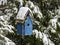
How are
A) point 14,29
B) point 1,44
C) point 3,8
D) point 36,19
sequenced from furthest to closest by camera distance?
point 3,8 < point 36,19 < point 14,29 < point 1,44

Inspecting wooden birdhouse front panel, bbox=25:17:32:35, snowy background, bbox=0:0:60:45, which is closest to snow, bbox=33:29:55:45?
snowy background, bbox=0:0:60:45

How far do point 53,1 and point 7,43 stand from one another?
9.54ft

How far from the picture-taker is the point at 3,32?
23.0ft

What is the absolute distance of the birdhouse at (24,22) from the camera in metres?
6.63

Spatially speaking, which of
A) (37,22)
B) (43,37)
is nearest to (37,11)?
(37,22)

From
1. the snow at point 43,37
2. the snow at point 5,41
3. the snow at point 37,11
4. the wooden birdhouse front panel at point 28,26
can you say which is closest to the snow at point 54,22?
the snow at point 37,11

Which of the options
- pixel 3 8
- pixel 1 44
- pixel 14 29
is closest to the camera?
pixel 1 44

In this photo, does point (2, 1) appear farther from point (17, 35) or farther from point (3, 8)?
point (17, 35)

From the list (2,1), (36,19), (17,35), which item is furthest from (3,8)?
(17,35)

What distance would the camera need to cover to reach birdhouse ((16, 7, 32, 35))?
6630 mm

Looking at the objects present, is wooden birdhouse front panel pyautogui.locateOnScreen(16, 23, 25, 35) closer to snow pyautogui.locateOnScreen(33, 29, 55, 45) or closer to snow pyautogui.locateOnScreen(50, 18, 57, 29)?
snow pyautogui.locateOnScreen(33, 29, 55, 45)

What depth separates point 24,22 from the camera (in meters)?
6.64

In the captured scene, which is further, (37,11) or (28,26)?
(37,11)

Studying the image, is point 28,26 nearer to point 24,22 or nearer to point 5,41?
point 24,22
